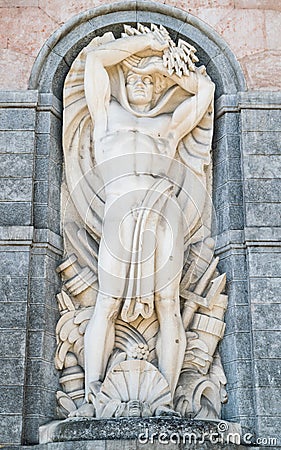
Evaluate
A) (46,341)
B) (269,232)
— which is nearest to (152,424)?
(46,341)

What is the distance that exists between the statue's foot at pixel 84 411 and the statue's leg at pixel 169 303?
763 millimetres

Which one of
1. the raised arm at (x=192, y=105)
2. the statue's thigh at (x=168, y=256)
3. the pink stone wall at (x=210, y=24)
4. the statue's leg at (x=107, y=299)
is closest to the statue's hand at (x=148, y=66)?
the raised arm at (x=192, y=105)

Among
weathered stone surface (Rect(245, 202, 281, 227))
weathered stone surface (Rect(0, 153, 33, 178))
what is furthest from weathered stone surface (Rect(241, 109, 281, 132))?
weathered stone surface (Rect(0, 153, 33, 178))

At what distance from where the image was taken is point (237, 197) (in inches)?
317

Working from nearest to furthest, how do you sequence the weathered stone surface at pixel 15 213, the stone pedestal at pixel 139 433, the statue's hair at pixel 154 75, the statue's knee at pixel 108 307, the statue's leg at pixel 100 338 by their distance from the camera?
the stone pedestal at pixel 139 433
the statue's leg at pixel 100 338
the statue's knee at pixel 108 307
the weathered stone surface at pixel 15 213
the statue's hair at pixel 154 75

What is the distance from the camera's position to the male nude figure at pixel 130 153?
293 inches

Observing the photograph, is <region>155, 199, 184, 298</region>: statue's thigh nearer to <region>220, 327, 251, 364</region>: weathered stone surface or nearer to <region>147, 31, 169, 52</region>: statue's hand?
<region>220, 327, 251, 364</region>: weathered stone surface

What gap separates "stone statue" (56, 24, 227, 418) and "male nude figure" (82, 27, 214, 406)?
0.01 m

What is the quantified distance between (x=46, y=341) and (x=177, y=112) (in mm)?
2741

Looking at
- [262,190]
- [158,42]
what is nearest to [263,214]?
[262,190]

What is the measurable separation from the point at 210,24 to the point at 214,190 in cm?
191

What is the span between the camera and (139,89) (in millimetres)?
8258

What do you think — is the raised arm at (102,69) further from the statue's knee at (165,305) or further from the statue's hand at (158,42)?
the statue's knee at (165,305)

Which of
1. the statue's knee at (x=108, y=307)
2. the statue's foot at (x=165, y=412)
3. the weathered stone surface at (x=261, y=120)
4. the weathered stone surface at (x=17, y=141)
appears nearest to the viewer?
the statue's foot at (x=165, y=412)
